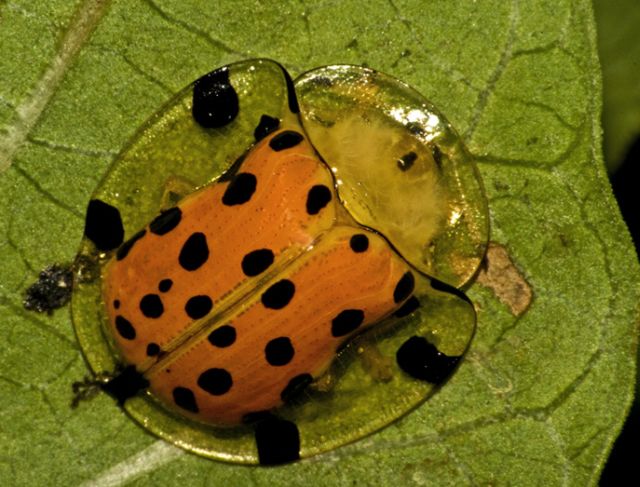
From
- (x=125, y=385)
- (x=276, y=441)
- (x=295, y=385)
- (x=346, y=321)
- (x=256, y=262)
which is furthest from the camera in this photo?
(x=276, y=441)

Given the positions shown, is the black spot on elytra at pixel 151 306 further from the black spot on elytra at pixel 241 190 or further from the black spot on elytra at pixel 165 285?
the black spot on elytra at pixel 241 190

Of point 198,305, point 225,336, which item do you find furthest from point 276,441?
→ point 198,305

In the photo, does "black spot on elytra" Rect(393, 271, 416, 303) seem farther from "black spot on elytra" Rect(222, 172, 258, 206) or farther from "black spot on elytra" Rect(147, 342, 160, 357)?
"black spot on elytra" Rect(147, 342, 160, 357)

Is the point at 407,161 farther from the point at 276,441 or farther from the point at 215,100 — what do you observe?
the point at 276,441

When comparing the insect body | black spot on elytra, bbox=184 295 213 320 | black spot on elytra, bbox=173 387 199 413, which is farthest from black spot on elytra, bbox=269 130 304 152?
black spot on elytra, bbox=173 387 199 413

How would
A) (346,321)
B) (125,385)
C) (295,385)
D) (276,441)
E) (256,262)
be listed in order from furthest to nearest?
(276,441) < (125,385) < (295,385) < (346,321) < (256,262)

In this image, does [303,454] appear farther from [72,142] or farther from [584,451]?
[72,142]

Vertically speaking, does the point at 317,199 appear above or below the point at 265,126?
below

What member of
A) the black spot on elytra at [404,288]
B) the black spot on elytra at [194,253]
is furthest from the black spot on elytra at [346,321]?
the black spot on elytra at [194,253]
